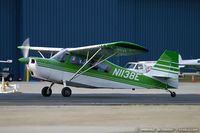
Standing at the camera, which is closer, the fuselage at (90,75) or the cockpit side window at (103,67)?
the fuselage at (90,75)

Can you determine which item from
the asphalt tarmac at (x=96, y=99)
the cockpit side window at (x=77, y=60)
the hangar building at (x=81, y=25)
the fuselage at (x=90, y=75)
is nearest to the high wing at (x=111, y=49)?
the cockpit side window at (x=77, y=60)

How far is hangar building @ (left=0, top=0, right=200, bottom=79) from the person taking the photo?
134 feet

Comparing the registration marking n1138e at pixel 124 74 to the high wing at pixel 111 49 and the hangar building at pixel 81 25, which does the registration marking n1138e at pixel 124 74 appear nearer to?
the high wing at pixel 111 49

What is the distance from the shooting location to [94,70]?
637 inches

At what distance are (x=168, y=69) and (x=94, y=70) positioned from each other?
3.40 metres

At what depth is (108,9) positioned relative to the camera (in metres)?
41.8

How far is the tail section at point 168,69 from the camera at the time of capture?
54.1 ft

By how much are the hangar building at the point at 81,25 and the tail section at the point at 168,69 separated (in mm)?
24840

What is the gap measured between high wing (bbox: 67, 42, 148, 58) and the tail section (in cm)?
202

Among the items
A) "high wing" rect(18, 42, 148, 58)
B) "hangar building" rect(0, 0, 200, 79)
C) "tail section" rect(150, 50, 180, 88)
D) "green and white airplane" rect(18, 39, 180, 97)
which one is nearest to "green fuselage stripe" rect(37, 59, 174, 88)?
"green and white airplane" rect(18, 39, 180, 97)

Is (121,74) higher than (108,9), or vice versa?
(108,9)

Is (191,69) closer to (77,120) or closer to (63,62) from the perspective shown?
(63,62)

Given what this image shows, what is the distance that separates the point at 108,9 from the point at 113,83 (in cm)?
2654

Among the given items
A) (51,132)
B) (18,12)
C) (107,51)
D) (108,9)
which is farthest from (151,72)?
(18,12)
